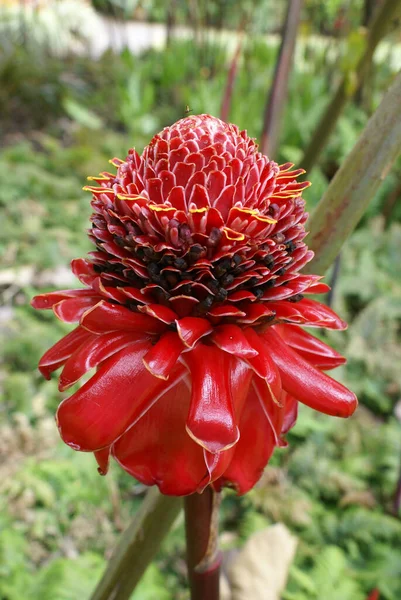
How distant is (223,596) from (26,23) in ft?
27.1

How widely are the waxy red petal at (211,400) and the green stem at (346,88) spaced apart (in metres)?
0.94

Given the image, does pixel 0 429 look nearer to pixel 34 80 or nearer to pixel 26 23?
pixel 34 80

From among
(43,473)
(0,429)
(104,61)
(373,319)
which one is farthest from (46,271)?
(104,61)

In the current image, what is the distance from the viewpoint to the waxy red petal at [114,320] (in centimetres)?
58

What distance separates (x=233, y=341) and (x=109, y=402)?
0.49 feet

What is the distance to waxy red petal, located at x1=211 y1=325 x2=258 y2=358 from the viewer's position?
0.56m

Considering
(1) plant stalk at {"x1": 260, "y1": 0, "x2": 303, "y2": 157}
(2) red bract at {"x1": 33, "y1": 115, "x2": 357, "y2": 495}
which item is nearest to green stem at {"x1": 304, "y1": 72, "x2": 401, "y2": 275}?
(2) red bract at {"x1": 33, "y1": 115, "x2": 357, "y2": 495}

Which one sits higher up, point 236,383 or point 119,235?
point 119,235

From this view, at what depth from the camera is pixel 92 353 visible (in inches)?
23.3

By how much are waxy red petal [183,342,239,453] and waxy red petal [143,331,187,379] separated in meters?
0.03

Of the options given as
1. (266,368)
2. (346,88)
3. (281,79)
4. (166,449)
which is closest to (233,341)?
(266,368)

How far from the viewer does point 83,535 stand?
1907 mm

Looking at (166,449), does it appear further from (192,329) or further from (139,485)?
(139,485)

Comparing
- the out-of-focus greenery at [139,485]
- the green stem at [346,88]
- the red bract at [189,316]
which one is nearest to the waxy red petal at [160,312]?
the red bract at [189,316]
